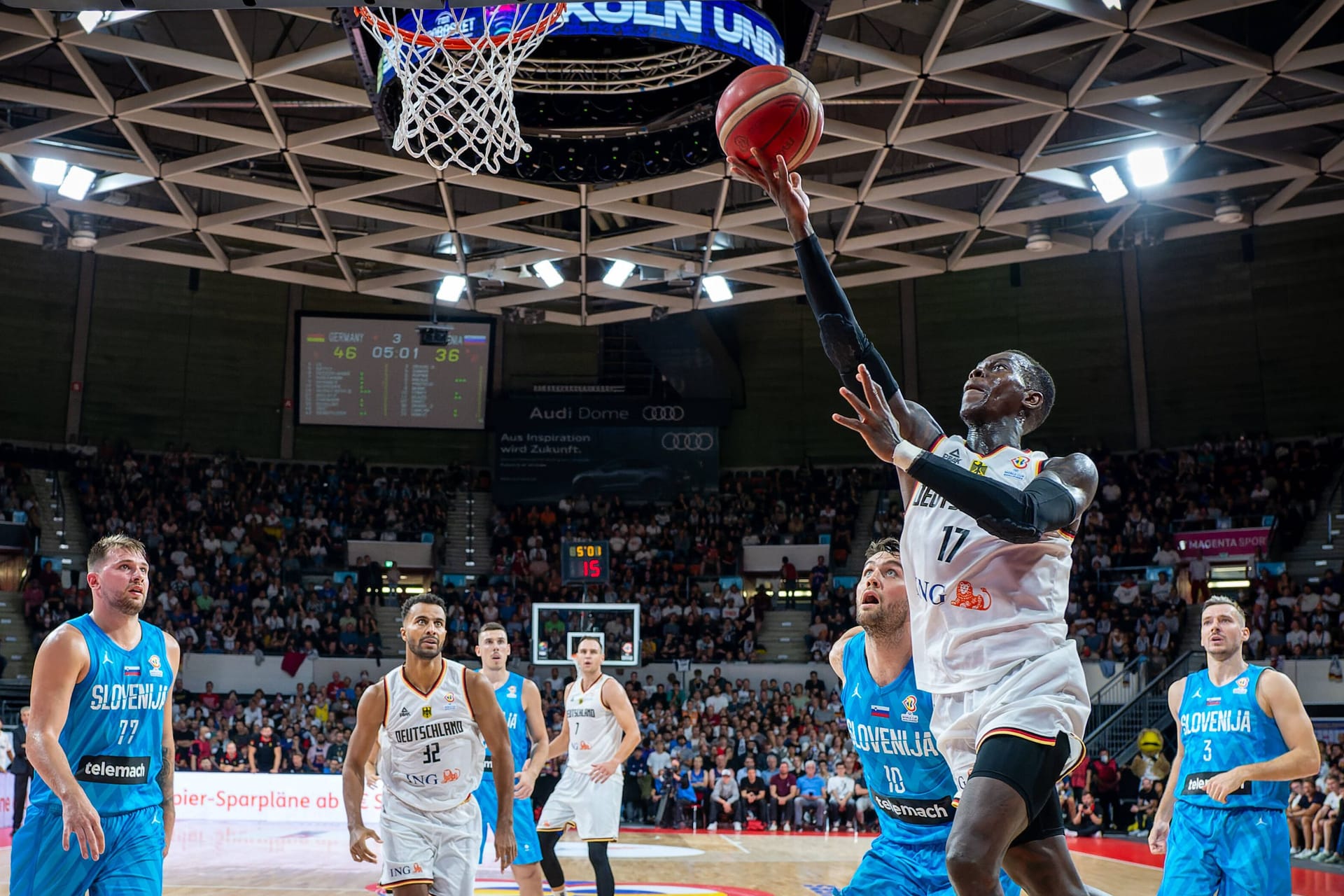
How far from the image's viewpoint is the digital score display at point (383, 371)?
3006cm

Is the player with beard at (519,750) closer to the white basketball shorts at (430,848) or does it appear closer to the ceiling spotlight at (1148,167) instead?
the white basketball shorts at (430,848)

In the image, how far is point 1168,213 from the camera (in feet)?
79.3

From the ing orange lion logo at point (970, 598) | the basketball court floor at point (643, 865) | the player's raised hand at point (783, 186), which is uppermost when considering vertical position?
the player's raised hand at point (783, 186)

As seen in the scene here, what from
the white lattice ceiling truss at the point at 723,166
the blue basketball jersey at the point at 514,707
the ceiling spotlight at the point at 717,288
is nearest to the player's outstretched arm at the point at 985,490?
the blue basketball jersey at the point at 514,707

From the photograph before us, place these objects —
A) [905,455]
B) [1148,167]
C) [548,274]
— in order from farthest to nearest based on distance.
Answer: [548,274] → [1148,167] → [905,455]

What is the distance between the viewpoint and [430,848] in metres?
6.64

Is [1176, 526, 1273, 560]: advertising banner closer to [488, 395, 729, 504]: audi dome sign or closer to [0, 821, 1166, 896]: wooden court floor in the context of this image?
[488, 395, 729, 504]: audi dome sign

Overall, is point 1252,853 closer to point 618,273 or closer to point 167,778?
point 167,778

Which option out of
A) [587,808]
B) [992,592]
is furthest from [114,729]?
[587,808]

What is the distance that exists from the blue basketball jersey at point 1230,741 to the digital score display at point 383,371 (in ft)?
82.4

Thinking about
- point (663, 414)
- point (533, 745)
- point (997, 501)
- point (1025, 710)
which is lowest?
point (533, 745)

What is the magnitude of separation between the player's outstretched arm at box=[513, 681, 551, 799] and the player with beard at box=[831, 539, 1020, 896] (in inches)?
148

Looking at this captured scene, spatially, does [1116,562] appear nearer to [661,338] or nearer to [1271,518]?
[1271,518]

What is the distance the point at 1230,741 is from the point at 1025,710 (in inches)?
127
